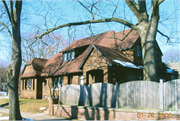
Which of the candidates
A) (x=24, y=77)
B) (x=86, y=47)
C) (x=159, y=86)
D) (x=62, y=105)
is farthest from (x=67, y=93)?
(x=24, y=77)

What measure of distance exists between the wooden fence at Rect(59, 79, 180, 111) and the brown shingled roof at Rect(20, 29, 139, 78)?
471 centimetres

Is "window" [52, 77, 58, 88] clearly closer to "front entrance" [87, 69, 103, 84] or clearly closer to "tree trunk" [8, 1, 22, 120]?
"front entrance" [87, 69, 103, 84]

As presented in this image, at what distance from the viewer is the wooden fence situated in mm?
8781

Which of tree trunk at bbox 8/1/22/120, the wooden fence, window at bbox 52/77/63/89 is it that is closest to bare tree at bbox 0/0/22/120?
tree trunk at bbox 8/1/22/120

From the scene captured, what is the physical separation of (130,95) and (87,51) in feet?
42.9

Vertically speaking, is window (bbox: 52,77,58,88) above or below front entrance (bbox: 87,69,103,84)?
below

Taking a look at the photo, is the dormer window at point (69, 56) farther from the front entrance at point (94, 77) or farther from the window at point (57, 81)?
the front entrance at point (94, 77)

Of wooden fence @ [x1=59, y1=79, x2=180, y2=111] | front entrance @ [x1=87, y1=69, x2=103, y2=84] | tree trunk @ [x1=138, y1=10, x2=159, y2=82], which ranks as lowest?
wooden fence @ [x1=59, y1=79, x2=180, y2=111]

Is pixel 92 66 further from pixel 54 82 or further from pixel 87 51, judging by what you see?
pixel 54 82

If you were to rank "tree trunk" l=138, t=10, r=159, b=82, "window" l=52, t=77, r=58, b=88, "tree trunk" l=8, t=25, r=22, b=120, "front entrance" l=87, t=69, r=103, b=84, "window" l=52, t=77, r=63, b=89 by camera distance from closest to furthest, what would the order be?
"tree trunk" l=8, t=25, r=22, b=120 → "tree trunk" l=138, t=10, r=159, b=82 → "front entrance" l=87, t=69, r=103, b=84 → "window" l=52, t=77, r=63, b=89 → "window" l=52, t=77, r=58, b=88

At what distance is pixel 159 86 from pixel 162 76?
51.3 ft

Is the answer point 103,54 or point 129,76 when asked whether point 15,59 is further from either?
point 129,76

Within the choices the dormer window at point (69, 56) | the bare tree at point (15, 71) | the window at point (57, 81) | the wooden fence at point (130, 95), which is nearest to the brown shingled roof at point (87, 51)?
the dormer window at point (69, 56)

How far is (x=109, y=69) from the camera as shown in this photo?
1627cm
